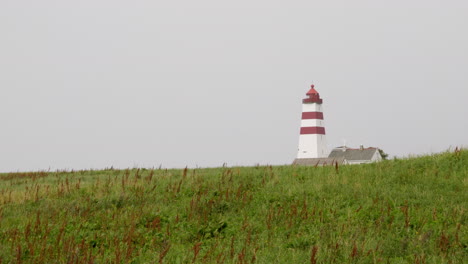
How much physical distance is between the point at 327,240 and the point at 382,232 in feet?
4.51

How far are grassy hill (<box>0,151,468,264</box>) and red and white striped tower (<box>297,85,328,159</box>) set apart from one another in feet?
129

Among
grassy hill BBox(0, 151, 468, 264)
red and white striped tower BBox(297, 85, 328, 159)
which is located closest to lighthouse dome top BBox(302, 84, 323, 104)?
red and white striped tower BBox(297, 85, 328, 159)

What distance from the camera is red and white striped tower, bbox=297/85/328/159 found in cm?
5597

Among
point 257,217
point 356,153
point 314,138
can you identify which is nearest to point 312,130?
point 314,138

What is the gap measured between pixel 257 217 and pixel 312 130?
46.7 m

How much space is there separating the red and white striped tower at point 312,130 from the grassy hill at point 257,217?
39358 millimetres

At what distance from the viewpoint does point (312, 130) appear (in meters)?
57.6

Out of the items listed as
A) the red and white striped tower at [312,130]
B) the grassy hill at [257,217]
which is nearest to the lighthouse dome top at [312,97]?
the red and white striped tower at [312,130]

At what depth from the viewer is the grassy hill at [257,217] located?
898 centimetres

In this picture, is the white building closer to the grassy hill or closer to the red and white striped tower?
the red and white striped tower

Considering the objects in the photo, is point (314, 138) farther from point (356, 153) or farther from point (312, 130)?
point (356, 153)

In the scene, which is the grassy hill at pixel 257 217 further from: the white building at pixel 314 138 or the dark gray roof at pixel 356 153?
the dark gray roof at pixel 356 153

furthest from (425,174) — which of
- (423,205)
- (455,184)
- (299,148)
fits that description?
(299,148)

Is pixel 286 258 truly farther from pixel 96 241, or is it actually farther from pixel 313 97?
pixel 313 97
